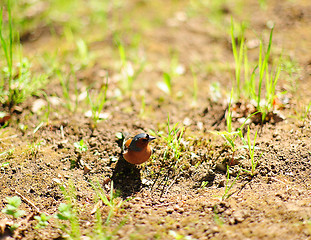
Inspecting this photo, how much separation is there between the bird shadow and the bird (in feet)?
0.63

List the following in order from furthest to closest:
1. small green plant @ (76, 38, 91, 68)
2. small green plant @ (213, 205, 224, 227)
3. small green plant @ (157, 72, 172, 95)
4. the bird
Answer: small green plant @ (76, 38, 91, 68), small green plant @ (157, 72, 172, 95), the bird, small green plant @ (213, 205, 224, 227)

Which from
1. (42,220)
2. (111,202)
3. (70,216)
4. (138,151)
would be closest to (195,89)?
(138,151)

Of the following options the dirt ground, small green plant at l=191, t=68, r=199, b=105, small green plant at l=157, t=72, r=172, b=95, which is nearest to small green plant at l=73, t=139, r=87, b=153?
the dirt ground

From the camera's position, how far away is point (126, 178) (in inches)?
127

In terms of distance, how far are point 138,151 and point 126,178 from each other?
1.21 ft

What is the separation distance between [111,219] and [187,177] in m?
0.89

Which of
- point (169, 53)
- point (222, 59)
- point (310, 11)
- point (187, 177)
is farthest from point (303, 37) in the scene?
point (187, 177)

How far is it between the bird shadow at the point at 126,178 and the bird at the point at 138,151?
0.19 metres

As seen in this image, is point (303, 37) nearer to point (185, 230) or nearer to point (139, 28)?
point (139, 28)

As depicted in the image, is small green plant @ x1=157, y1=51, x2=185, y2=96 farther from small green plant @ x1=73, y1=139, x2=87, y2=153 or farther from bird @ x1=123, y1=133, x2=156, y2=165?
small green plant @ x1=73, y1=139, x2=87, y2=153

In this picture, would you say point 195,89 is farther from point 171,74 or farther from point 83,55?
point 83,55

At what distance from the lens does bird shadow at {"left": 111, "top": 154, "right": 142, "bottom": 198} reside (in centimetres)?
310

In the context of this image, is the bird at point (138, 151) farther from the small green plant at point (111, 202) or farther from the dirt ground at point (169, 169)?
the small green plant at point (111, 202)

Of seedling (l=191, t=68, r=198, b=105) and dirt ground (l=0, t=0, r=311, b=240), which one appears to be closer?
dirt ground (l=0, t=0, r=311, b=240)
